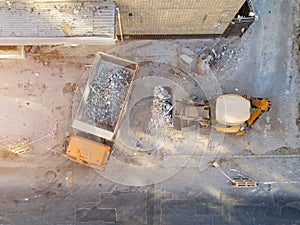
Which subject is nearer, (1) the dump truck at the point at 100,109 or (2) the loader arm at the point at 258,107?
(2) the loader arm at the point at 258,107

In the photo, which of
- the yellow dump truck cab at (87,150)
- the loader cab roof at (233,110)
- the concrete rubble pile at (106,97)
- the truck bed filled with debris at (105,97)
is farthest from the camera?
the concrete rubble pile at (106,97)

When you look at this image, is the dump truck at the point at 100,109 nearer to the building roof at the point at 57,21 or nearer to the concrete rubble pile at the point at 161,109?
the concrete rubble pile at the point at 161,109

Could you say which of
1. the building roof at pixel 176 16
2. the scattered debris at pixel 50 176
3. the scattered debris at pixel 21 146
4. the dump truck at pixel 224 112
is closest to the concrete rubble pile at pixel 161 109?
the dump truck at pixel 224 112

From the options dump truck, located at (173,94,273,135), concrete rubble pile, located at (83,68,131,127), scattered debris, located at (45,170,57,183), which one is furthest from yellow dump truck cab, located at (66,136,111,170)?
dump truck, located at (173,94,273,135)

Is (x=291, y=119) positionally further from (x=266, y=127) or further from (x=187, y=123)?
(x=187, y=123)

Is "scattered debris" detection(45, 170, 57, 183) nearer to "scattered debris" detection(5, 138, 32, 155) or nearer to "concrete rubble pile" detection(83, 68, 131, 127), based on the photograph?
"scattered debris" detection(5, 138, 32, 155)

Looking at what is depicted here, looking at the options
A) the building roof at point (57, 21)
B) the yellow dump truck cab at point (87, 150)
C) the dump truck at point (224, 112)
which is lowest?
the yellow dump truck cab at point (87, 150)
